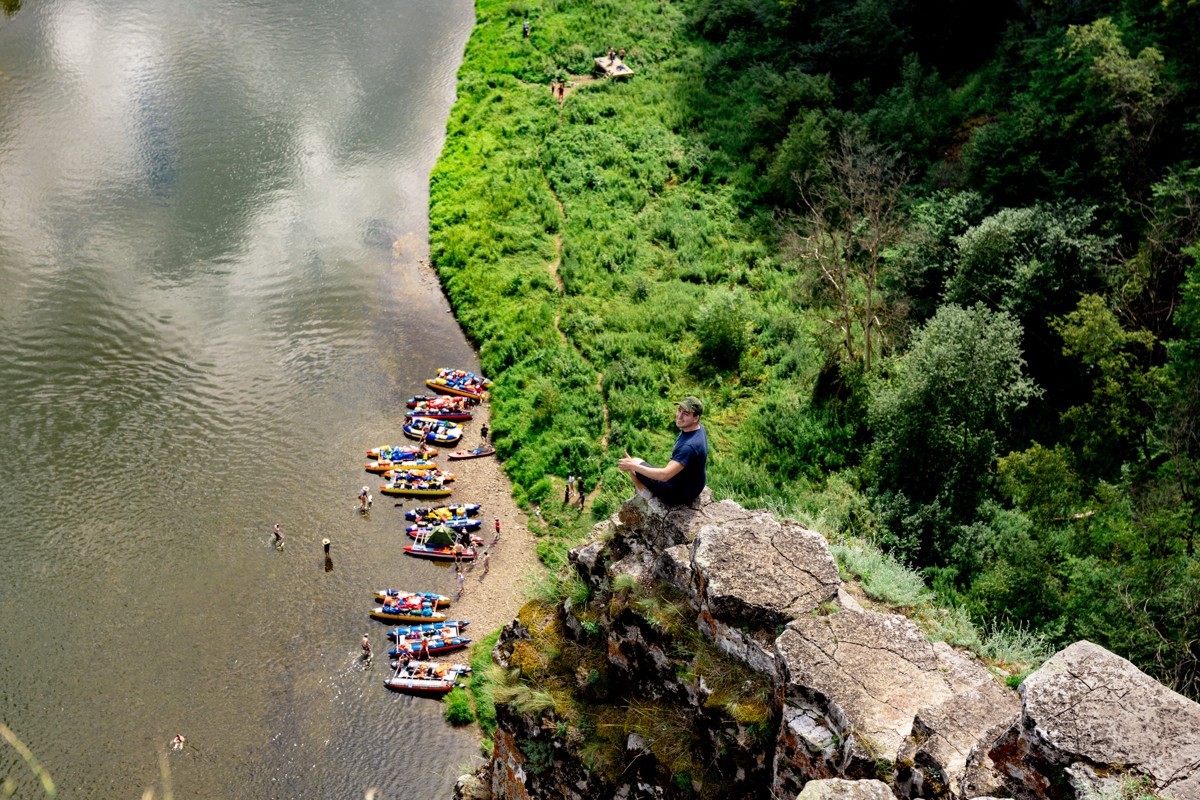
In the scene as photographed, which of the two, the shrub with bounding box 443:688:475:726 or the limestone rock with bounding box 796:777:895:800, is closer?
A: the limestone rock with bounding box 796:777:895:800

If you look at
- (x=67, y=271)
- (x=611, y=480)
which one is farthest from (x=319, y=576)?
(x=67, y=271)

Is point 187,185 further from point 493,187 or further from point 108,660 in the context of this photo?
point 108,660

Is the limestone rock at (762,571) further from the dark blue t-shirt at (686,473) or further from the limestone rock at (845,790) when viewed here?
the limestone rock at (845,790)

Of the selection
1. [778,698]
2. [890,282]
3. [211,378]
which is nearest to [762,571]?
[778,698]

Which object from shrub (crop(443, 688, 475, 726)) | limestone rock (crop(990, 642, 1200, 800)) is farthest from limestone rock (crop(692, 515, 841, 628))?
shrub (crop(443, 688, 475, 726))

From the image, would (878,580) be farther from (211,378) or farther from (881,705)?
(211,378)

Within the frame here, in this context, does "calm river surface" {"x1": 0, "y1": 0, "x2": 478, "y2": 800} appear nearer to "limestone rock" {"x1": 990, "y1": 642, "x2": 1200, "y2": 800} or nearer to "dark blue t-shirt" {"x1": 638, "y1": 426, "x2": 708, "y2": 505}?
"dark blue t-shirt" {"x1": 638, "y1": 426, "x2": 708, "y2": 505}

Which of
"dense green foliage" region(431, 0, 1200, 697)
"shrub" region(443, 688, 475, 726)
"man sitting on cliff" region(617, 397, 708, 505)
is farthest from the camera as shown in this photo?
"shrub" region(443, 688, 475, 726)
